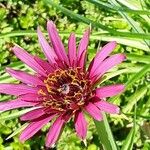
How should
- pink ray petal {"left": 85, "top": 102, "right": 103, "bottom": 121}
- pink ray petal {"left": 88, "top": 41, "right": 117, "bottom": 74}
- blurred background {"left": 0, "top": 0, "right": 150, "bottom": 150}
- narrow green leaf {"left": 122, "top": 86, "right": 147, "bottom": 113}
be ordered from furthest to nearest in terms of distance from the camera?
narrow green leaf {"left": 122, "top": 86, "right": 147, "bottom": 113} → blurred background {"left": 0, "top": 0, "right": 150, "bottom": 150} → pink ray petal {"left": 88, "top": 41, "right": 117, "bottom": 74} → pink ray petal {"left": 85, "top": 102, "right": 103, "bottom": 121}

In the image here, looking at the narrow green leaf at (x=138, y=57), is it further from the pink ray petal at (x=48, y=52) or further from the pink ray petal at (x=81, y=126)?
the pink ray petal at (x=81, y=126)

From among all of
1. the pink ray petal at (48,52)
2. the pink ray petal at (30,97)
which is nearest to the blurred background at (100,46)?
the pink ray petal at (48,52)

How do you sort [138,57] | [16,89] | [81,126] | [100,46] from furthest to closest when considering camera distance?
[100,46] → [138,57] → [16,89] → [81,126]

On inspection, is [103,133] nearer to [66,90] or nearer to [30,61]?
[66,90]

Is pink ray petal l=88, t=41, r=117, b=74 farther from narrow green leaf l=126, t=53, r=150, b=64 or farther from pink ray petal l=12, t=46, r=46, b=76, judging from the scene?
narrow green leaf l=126, t=53, r=150, b=64

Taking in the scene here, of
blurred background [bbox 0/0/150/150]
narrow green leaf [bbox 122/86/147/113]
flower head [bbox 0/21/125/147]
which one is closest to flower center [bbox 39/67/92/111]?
flower head [bbox 0/21/125/147]

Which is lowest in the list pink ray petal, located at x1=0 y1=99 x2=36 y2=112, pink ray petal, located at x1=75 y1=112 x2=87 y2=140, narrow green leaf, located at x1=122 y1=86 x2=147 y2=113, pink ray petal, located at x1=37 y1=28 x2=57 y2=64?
narrow green leaf, located at x1=122 y1=86 x2=147 y2=113

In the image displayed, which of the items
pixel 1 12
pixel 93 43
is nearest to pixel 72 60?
pixel 93 43

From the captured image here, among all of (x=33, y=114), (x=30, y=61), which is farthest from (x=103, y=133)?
(x=30, y=61)
